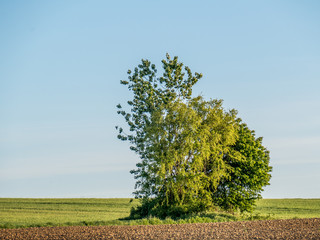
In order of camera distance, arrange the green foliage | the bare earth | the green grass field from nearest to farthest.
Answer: the bare earth → the green grass field → the green foliage

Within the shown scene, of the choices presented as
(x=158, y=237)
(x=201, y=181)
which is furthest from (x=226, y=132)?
(x=158, y=237)

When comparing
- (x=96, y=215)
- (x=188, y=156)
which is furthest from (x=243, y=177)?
(x=96, y=215)

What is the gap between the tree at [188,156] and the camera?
126ft

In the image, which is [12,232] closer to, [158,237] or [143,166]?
[158,237]

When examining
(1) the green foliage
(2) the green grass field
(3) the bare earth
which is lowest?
(3) the bare earth

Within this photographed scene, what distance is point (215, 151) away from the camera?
39.8 metres

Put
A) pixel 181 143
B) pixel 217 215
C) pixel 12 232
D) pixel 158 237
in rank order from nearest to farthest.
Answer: pixel 158 237
pixel 12 232
pixel 217 215
pixel 181 143

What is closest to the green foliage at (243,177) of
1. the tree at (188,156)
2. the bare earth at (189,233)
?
the tree at (188,156)

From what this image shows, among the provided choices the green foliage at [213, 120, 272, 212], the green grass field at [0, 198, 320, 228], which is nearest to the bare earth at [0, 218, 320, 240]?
the green grass field at [0, 198, 320, 228]

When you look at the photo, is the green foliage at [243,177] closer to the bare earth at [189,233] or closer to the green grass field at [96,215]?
the green grass field at [96,215]

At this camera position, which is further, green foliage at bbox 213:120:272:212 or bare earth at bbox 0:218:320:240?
green foliage at bbox 213:120:272:212

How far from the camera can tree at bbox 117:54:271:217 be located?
126 feet

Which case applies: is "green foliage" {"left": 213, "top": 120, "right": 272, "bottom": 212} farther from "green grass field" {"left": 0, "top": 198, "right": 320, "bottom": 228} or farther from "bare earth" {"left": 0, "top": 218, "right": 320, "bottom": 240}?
"bare earth" {"left": 0, "top": 218, "right": 320, "bottom": 240}

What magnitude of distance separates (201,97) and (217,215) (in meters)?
11.6
